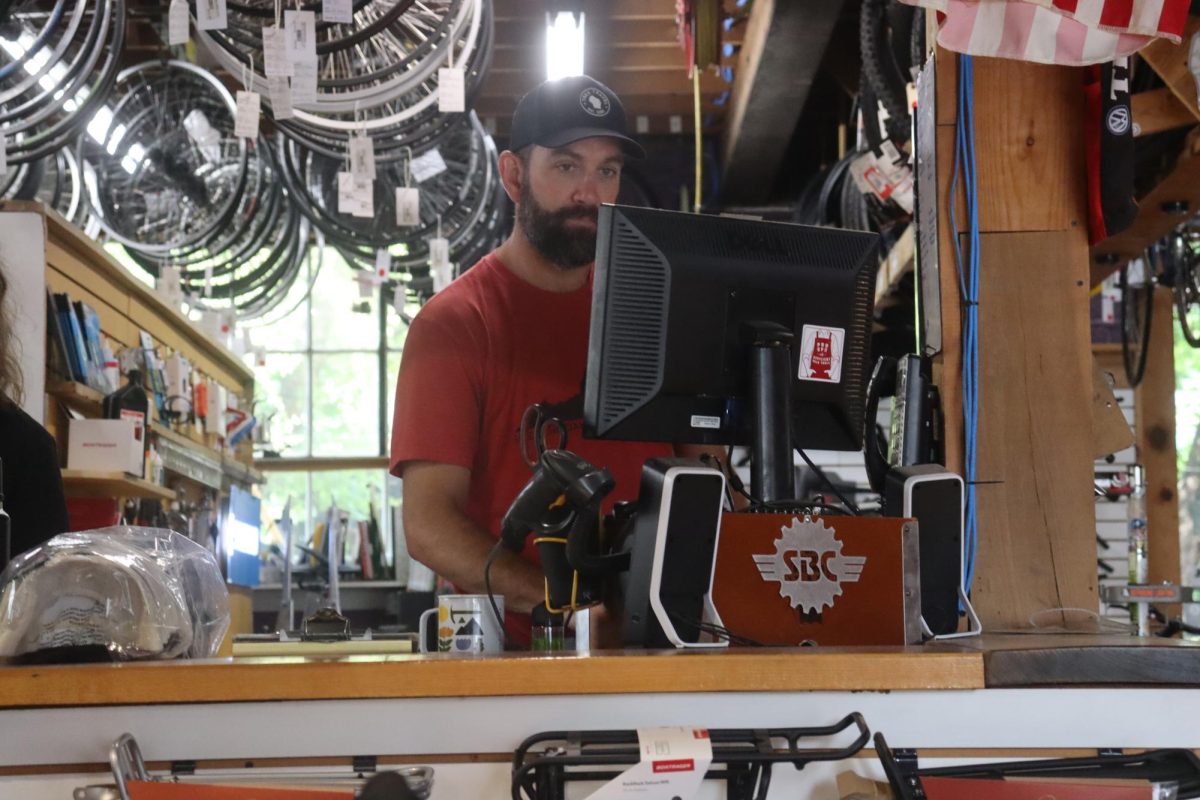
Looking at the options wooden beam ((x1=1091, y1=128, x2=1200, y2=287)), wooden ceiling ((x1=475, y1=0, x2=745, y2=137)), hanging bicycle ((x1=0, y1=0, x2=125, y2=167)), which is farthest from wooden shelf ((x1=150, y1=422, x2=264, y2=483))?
wooden beam ((x1=1091, y1=128, x2=1200, y2=287))

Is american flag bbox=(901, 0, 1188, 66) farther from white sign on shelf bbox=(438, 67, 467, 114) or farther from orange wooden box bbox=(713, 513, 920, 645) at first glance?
white sign on shelf bbox=(438, 67, 467, 114)

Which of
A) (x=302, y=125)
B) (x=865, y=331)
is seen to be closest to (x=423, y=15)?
(x=302, y=125)

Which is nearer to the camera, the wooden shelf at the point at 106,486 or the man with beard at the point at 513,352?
the man with beard at the point at 513,352

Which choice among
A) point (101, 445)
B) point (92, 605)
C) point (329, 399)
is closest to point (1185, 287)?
point (101, 445)

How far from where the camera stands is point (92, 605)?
1570mm

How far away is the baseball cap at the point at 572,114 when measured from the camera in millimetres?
2861

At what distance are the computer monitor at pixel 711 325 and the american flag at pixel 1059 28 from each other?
28.2 inches

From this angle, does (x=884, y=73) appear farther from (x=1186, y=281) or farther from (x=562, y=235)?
(x=562, y=235)

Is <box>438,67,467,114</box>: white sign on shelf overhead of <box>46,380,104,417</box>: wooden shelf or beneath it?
overhead

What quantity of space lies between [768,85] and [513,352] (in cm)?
379

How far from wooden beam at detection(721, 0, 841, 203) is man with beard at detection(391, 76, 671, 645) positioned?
8.78 feet

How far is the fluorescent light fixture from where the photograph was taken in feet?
16.4

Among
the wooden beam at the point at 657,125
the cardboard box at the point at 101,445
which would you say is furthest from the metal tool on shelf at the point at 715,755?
the wooden beam at the point at 657,125

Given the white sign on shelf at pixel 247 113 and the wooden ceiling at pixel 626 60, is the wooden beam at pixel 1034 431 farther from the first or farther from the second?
the wooden ceiling at pixel 626 60
